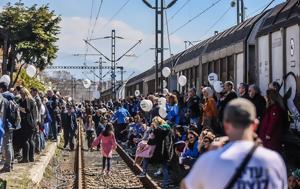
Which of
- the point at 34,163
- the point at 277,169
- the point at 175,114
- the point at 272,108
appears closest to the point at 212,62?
the point at 175,114

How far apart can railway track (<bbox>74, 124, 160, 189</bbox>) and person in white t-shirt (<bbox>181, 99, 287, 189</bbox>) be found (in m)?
9.05

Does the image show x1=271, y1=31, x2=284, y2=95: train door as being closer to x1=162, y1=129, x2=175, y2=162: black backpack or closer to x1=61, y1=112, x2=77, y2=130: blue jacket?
x1=162, y1=129, x2=175, y2=162: black backpack

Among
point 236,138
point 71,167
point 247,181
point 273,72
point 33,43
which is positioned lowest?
point 71,167

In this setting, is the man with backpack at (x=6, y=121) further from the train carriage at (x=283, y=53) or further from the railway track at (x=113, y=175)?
the train carriage at (x=283, y=53)

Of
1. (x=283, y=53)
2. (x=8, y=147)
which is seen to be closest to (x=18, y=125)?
(x=8, y=147)

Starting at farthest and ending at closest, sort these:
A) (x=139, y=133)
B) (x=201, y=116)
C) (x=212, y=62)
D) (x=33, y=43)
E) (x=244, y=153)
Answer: (x=33, y=43), (x=139, y=133), (x=212, y=62), (x=201, y=116), (x=244, y=153)

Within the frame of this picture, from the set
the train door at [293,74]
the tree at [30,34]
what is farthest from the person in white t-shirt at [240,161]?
the tree at [30,34]

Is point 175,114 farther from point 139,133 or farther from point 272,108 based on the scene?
point 272,108

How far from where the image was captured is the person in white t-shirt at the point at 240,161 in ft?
12.0

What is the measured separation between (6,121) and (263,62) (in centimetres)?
523

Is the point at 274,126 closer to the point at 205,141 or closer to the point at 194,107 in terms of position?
the point at 205,141

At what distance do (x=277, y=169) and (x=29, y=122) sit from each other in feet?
37.9

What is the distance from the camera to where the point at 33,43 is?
105ft

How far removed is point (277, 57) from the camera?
11.6 metres
